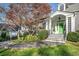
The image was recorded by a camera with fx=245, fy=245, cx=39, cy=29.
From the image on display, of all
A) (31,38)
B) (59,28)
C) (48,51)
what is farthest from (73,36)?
(31,38)

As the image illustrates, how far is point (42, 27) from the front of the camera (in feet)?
9.42

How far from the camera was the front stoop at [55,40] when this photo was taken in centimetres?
287

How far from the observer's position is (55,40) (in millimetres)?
2877

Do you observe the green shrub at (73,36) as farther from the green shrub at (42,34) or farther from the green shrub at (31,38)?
the green shrub at (31,38)

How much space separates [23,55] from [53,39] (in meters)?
0.40

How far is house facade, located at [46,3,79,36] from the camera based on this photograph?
284 cm

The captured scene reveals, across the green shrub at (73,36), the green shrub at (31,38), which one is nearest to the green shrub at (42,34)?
the green shrub at (31,38)

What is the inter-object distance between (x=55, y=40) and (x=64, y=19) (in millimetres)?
268

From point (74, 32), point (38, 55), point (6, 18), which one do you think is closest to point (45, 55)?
point (38, 55)

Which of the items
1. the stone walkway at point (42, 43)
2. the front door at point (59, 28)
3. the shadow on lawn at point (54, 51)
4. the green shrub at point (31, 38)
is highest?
the front door at point (59, 28)

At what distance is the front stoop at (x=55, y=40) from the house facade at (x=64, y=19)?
0.15 feet

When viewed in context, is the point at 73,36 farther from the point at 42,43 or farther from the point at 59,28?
the point at 42,43

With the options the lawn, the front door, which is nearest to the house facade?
the front door

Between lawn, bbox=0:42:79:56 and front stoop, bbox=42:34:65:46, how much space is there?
2.0 inches
